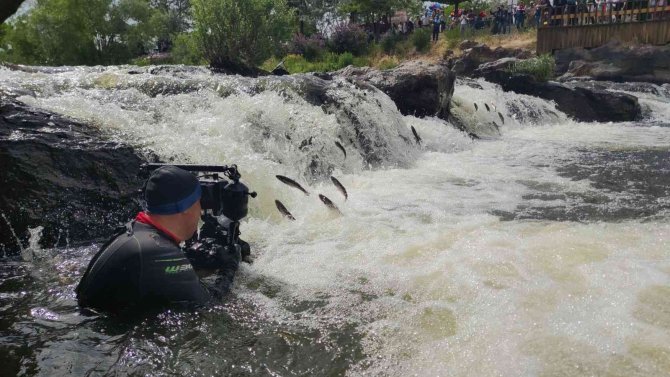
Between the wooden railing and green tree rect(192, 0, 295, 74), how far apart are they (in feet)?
41.2

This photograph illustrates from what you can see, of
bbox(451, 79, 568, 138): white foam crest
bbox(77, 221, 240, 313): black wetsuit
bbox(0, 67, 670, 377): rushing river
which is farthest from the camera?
bbox(451, 79, 568, 138): white foam crest

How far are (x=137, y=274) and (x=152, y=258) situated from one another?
12 centimetres

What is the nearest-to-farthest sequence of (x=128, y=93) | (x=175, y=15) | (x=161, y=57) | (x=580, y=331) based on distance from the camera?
(x=580, y=331), (x=128, y=93), (x=161, y=57), (x=175, y=15)

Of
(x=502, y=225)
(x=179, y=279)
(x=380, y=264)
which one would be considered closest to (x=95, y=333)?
(x=179, y=279)

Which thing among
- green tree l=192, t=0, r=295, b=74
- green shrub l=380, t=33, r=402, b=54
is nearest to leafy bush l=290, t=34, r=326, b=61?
green shrub l=380, t=33, r=402, b=54

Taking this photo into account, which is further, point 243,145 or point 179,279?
point 243,145

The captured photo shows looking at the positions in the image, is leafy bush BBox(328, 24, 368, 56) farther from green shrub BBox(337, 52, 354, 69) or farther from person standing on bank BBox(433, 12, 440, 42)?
person standing on bank BBox(433, 12, 440, 42)

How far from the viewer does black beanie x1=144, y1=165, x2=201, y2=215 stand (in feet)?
9.30

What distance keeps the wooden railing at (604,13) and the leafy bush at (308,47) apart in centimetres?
1111

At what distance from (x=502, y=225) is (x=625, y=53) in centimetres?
2043

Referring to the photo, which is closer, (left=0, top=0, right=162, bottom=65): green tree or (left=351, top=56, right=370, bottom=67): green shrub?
(left=351, top=56, right=370, bottom=67): green shrub

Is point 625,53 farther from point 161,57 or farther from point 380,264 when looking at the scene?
point 161,57

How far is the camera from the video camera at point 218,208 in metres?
3.39

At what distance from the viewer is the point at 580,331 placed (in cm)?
316
